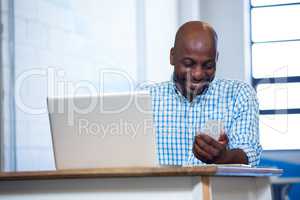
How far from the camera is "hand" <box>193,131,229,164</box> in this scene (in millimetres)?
1824

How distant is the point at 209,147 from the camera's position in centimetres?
184

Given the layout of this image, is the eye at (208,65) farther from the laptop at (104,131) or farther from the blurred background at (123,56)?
the blurred background at (123,56)

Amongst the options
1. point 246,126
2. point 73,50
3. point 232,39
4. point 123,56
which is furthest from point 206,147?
point 232,39

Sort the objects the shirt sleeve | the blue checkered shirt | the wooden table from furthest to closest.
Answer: the blue checkered shirt, the shirt sleeve, the wooden table

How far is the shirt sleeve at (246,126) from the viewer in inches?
85.4

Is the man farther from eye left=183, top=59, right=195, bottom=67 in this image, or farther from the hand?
the hand

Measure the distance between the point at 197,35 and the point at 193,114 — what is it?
0.86 feet

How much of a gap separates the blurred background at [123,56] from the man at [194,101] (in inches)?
31.0

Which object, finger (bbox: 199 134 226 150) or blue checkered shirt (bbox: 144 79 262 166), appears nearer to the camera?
finger (bbox: 199 134 226 150)

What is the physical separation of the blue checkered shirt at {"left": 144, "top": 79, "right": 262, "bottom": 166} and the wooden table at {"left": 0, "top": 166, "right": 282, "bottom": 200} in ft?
1.54

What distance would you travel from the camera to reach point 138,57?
3.53 m

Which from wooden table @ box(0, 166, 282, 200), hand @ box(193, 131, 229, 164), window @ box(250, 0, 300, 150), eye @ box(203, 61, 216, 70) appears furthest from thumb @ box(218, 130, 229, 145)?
window @ box(250, 0, 300, 150)

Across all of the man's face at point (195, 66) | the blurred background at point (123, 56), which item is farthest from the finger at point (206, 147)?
the blurred background at point (123, 56)

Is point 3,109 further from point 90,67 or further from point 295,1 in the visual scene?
point 295,1
